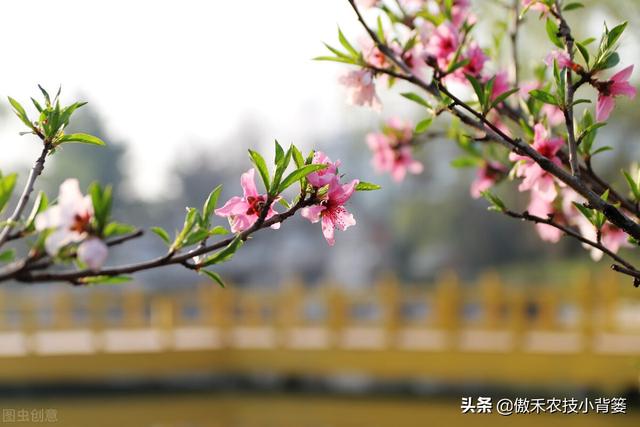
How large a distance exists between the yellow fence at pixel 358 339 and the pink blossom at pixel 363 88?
6006 millimetres

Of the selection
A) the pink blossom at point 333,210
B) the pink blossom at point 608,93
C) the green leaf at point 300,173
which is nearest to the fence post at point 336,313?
the pink blossom at point 608,93

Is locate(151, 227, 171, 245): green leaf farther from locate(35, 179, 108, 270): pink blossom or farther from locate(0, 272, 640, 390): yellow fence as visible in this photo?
locate(0, 272, 640, 390): yellow fence

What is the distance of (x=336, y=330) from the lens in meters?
7.89

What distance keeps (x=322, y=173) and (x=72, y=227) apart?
316mm

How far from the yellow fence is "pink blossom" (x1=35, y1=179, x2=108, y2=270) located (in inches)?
261

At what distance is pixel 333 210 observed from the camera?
1029 mm

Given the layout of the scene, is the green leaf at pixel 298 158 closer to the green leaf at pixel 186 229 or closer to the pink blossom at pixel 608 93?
the green leaf at pixel 186 229

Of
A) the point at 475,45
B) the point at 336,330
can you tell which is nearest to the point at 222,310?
the point at 336,330

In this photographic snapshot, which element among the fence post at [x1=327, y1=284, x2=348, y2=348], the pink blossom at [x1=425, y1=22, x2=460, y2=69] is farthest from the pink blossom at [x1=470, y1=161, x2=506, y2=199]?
the fence post at [x1=327, y1=284, x2=348, y2=348]

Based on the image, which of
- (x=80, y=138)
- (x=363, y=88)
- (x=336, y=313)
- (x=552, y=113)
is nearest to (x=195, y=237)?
(x=80, y=138)

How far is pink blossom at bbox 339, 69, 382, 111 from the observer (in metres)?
1.40

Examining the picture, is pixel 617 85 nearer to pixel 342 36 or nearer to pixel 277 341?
pixel 342 36

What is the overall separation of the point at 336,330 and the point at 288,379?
895mm

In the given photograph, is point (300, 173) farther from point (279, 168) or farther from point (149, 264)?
point (149, 264)
